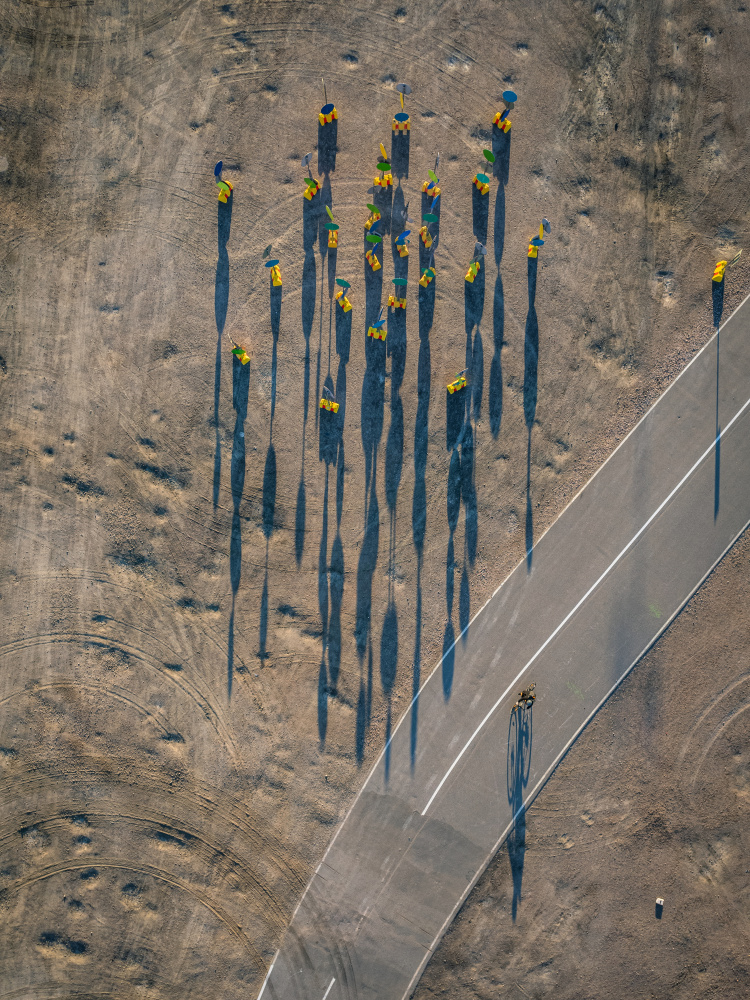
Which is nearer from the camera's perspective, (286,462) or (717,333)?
(286,462)

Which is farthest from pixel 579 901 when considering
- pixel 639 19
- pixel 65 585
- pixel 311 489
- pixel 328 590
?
pixel 639 19

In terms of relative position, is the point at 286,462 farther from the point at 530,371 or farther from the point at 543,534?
the point at 543,534

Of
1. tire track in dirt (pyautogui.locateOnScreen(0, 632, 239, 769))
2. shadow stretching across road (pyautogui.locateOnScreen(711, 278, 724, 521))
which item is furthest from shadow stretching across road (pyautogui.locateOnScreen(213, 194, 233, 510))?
shadow stretching across road (pyautogui.locateOnScreen(711, 278, 724, 521))

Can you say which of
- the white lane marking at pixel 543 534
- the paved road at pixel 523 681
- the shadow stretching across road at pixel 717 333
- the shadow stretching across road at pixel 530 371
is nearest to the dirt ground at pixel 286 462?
the shadow stretching across road at pixel 530 371

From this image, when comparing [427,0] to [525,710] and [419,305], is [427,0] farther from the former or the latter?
[525,710]

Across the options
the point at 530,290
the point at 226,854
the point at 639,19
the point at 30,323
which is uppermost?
the point at 639,19

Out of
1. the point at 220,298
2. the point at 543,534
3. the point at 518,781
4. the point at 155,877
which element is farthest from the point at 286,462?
the point at 155,877
